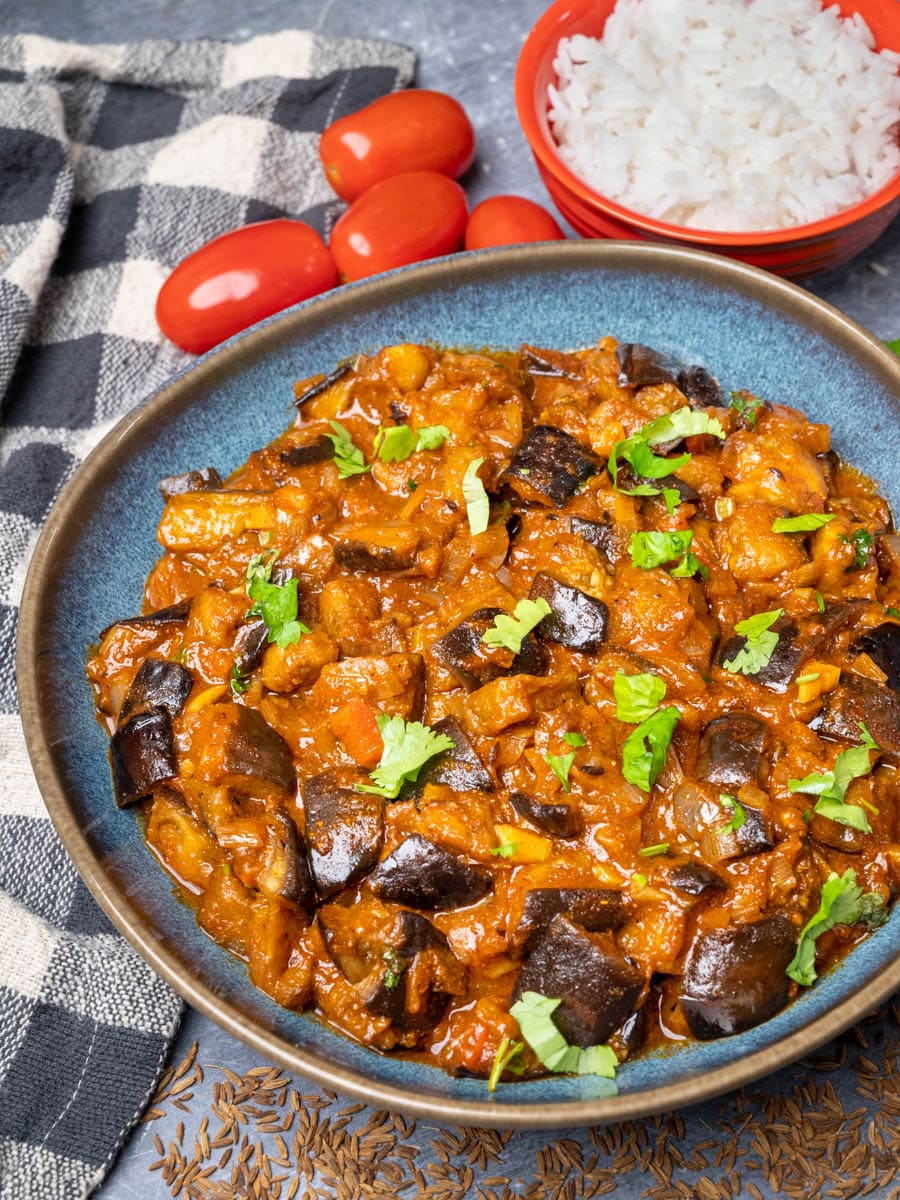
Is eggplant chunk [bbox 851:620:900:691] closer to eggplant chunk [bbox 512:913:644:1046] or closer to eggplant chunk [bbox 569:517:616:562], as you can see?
eggplant chunk [bbox 569:517:616:562]

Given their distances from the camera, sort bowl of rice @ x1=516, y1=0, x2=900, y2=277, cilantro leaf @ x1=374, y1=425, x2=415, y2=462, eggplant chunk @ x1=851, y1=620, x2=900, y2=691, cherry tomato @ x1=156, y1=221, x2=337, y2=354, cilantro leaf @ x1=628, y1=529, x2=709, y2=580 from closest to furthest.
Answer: eggplant chunk @ x1=851, y1=620, x2=900, y2=691, cilantro leaf @ x1=628, y1=529, x2=709, y2=580, cilantro leaf @ x1=374, y1=425, x2=415, y2=462, bowl of rice @ x1=516, y1=0, x2=900, y2=277, cherry tomato @ x1=156, y1=221, x2=337, y2=354

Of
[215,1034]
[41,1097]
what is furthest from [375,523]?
[41,1097]

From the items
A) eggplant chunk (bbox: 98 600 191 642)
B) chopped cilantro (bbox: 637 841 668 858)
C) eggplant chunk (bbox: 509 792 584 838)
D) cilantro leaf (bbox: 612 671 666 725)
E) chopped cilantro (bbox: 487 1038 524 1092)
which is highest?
cilantro leaf (bbox: 612 671 666 725)

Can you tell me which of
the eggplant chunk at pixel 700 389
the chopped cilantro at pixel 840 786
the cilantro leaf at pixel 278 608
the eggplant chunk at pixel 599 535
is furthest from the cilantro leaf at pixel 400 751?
the eggplant chunk at pixel 700 389

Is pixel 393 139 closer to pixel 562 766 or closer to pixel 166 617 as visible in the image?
pixel 166 617

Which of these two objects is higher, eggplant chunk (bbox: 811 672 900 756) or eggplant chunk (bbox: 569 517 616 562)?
eggplant chunk (bbox: 569 517 616 562)

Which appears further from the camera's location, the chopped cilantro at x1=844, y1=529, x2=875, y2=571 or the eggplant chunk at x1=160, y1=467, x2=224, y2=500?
the eggplant chunk at x1=160, y1=467, x2=224, y2=500

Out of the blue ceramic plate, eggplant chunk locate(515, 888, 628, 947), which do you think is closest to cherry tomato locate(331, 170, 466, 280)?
the blue ceramic plate

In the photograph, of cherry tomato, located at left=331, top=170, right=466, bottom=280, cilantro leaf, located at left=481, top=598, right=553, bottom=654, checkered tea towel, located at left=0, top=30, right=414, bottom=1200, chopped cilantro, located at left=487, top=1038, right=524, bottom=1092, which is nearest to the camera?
chopped cilantro, located at left=487, top=1038, right=524, bottom=1092

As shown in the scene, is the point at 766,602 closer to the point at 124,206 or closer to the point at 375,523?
the point at 375,523
